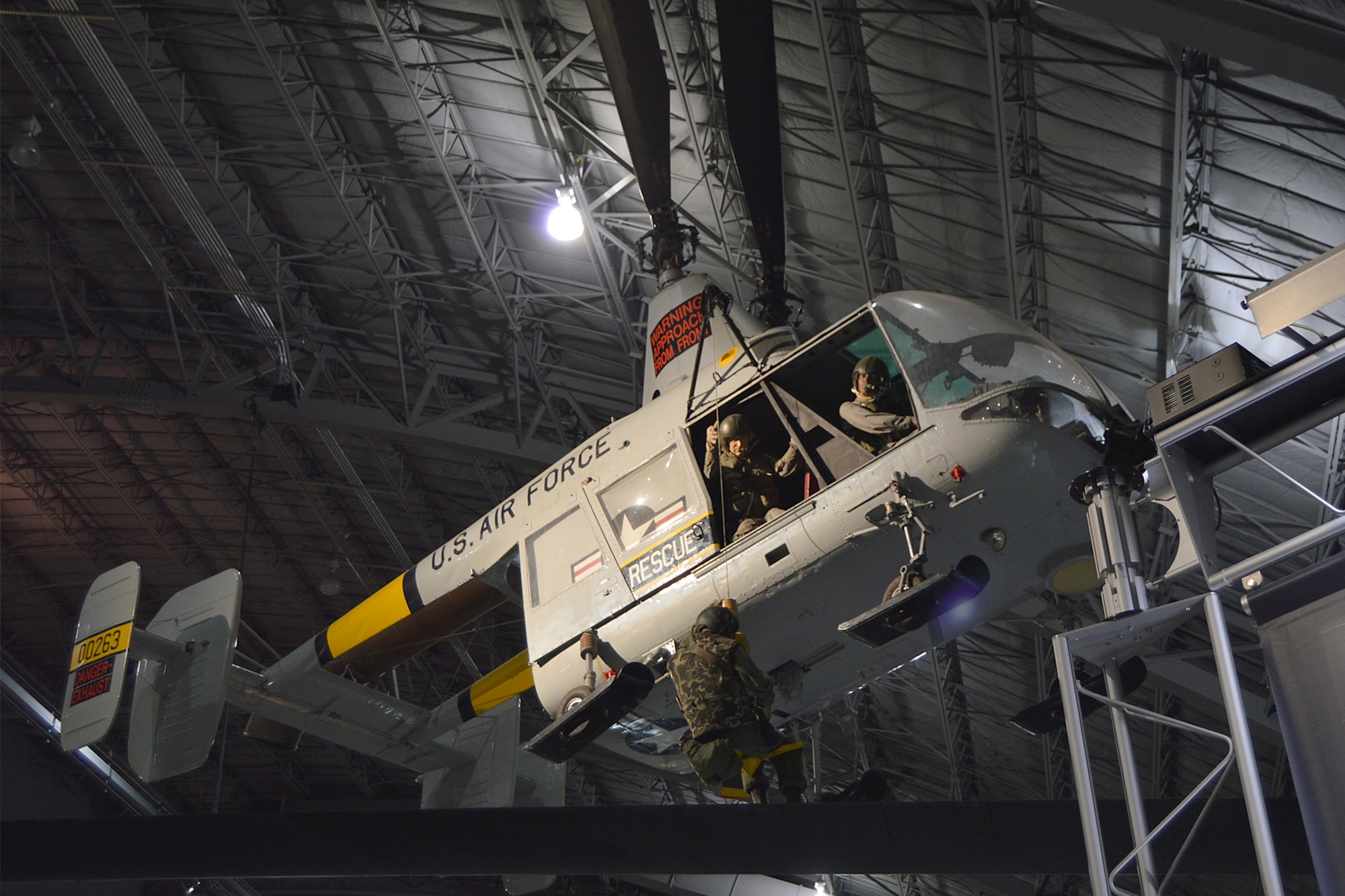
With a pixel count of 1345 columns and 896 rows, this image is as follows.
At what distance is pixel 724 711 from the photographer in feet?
20.3

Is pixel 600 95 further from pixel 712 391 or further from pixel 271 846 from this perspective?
pixel 271 846

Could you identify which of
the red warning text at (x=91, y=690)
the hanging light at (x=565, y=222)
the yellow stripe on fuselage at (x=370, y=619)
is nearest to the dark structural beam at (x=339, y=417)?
the hanging light at (x=565, y=222)

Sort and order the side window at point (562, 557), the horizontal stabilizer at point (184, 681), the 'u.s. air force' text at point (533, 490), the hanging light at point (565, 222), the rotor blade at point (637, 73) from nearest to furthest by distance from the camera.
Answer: the rotor blade at point (637, 73), the side window at point (562, 557), the 'u.s. air force' text at point (533, 490), the horizontal stabilizer at point (184, 681), the hanging light at point (565, 222)

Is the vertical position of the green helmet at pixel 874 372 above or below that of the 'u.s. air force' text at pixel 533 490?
below

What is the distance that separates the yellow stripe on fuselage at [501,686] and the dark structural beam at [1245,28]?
6.20 meters

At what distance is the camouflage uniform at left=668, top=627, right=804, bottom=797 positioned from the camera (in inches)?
244

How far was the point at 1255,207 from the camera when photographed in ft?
33.4

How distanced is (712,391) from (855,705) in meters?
14.7

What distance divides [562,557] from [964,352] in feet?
10.4

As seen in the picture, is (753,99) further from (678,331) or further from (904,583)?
(904,583)

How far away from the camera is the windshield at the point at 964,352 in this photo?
6168 millimetres

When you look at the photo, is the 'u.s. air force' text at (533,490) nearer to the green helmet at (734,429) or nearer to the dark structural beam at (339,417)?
the green helmet at (734,429)

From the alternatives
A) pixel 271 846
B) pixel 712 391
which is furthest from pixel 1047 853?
pixel 271 846

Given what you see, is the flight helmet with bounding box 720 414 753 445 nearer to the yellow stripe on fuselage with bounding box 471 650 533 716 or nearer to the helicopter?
the helicopter
